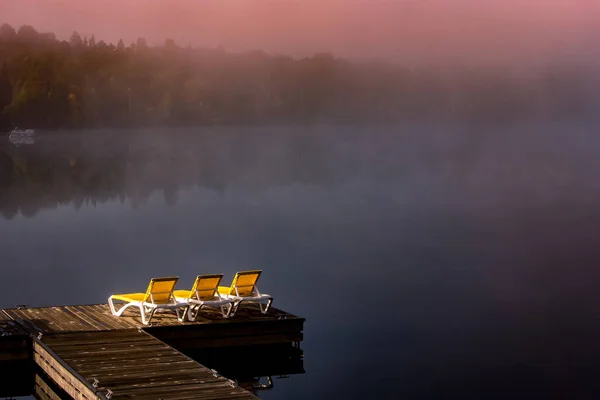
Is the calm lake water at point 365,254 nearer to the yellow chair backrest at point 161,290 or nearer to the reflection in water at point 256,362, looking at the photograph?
the reflection in water at point 256,362

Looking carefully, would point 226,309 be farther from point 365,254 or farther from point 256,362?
point 365,254

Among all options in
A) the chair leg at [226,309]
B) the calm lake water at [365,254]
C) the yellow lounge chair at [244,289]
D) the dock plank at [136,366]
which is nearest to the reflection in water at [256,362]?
the calm lake water at [365,254]

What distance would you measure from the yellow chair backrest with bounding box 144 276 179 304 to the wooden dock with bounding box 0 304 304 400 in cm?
29

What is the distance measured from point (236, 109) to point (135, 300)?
134m

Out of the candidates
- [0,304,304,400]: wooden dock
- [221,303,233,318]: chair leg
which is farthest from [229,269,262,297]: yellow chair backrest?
[0,304,304,400]: wooden dock

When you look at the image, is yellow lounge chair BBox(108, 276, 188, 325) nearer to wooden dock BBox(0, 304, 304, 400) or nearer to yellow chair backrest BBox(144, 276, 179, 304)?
yellow chair backrest BBox(144, 276, 179, 304)

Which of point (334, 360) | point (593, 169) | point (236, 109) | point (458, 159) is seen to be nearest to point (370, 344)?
point (334, 360)

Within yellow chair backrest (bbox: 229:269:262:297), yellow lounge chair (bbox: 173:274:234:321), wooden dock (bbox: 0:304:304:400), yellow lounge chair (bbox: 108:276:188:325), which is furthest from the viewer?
yellow chair backrest (bbox: 229:269:262:297)

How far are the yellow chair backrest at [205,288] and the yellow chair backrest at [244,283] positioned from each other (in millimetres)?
339

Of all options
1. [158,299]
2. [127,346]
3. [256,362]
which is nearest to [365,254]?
[256,362]

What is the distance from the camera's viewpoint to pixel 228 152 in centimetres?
9731

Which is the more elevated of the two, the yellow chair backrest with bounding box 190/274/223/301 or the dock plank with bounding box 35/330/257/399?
the yellow chair backrest with bounding box 190/274/223/301

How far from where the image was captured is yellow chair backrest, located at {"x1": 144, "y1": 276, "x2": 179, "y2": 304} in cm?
1544

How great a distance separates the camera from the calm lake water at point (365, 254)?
1653cm
